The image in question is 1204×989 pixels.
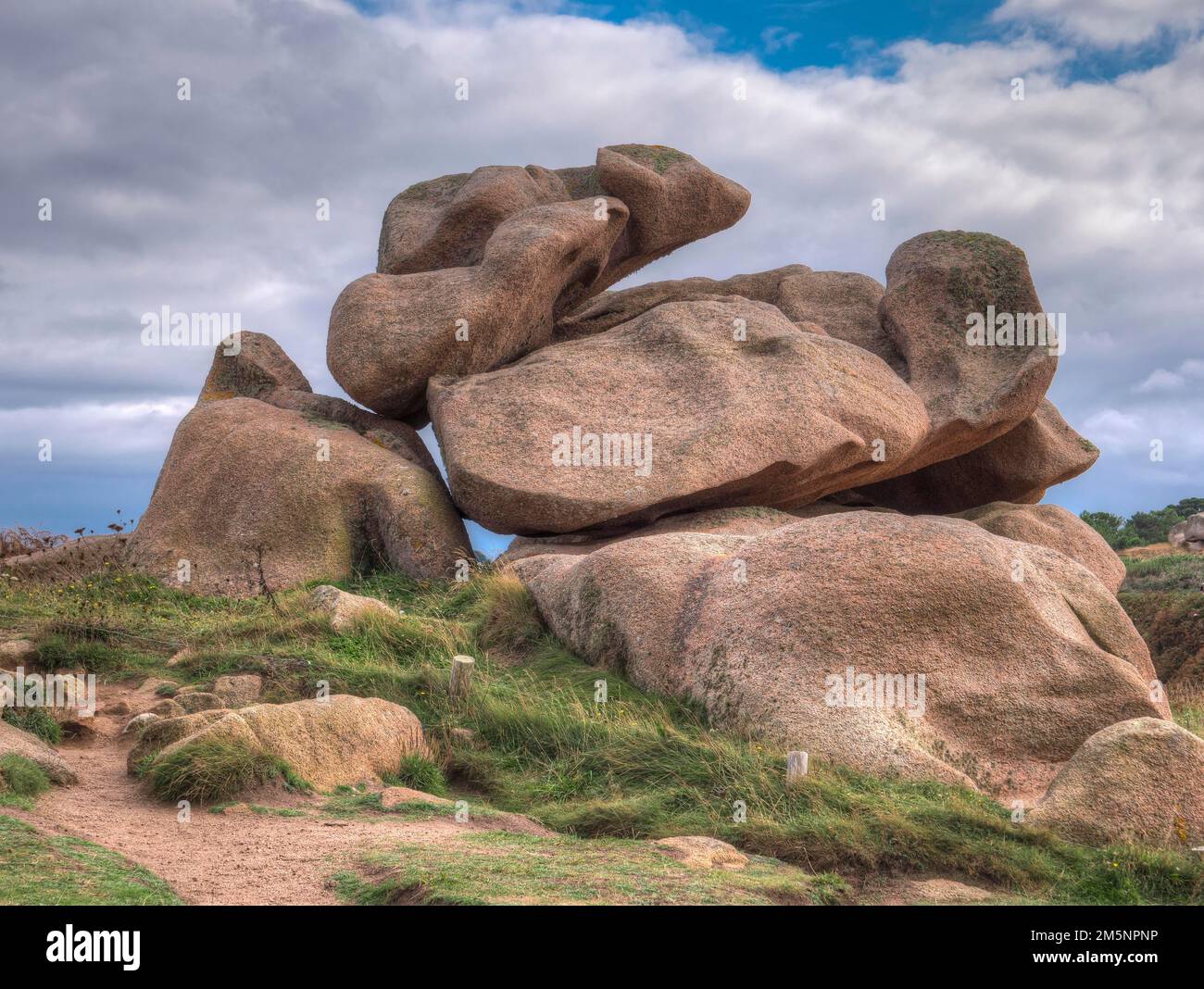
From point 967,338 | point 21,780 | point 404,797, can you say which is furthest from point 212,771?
point 967,338

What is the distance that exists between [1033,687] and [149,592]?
40.3 ft

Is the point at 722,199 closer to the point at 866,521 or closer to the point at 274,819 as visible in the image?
the point at 866,521

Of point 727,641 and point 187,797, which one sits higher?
point 727,641

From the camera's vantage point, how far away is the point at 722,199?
2292cm

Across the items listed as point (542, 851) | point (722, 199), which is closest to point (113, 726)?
point (542, 851)

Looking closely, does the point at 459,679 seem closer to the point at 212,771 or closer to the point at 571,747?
the point at 571,747

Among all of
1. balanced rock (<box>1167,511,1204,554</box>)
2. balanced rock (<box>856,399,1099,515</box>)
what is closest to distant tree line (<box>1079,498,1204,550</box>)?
balanced rock (<box>1167,511,1204,554</box>)

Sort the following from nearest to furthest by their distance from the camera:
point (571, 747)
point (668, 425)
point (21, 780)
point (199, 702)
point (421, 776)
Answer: point (21, 780) < point (421, 776) < point (571, 747) < point (199, 702) < point (668, 425)

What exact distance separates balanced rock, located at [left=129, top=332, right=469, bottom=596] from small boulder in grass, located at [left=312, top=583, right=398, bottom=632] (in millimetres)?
3677

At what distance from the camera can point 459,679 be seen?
11414 mm

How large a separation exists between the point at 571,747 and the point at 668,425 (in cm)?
891

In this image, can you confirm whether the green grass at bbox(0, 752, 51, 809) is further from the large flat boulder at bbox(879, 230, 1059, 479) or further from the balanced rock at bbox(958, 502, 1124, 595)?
the balanced rock at bbox(958, 502, 1124, 595)

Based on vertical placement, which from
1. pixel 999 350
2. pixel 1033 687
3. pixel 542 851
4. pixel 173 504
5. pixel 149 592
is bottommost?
pixel 542 851

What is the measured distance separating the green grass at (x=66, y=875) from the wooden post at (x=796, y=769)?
14.6 ft
